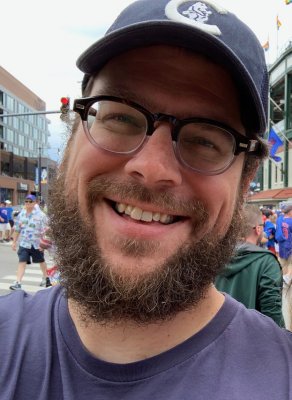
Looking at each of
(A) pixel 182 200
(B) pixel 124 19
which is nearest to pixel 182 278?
(A) pixel 182 200

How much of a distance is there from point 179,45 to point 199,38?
68 mm

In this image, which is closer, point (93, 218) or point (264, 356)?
point (264, 356)

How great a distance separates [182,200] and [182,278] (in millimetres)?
228

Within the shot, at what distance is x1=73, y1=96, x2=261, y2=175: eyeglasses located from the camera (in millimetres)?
1262

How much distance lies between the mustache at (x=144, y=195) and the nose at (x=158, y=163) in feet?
0.09

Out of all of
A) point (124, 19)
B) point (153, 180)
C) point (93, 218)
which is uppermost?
point (124, 19)

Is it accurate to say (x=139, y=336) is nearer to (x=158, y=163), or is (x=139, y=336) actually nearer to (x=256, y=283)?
(x=158, y=163)

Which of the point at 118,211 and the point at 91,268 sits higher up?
the point at 118,211

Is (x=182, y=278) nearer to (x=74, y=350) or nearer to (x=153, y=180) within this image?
(x=153, y=180)

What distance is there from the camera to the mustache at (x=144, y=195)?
4.08ft

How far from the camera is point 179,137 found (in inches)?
49.6

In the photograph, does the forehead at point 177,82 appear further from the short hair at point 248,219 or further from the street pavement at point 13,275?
the street pavement at point 13,275

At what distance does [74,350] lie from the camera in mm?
1287

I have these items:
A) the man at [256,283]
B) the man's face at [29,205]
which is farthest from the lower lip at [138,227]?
the man's face at [29,205]
